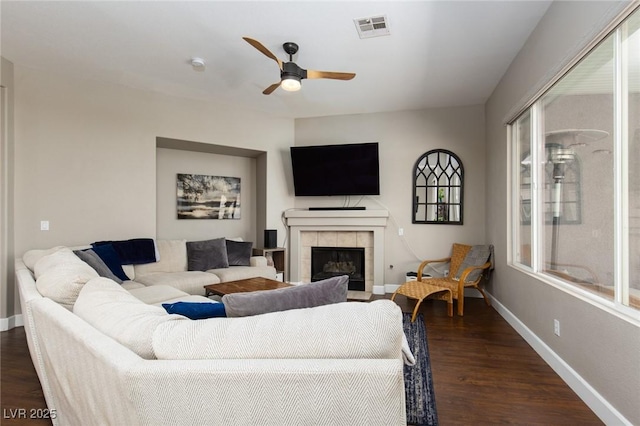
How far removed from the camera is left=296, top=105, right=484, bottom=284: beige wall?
5039mm

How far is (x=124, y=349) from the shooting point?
1043 mm

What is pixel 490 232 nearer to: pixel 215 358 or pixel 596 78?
pixel 596 78

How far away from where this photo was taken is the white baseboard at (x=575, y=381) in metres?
1.89

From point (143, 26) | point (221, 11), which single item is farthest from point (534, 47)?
point (143, 26)

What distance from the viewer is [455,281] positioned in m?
4.41

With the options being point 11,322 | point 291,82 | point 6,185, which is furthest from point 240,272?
point 6,185

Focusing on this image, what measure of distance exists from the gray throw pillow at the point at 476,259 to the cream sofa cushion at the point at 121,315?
3.97m

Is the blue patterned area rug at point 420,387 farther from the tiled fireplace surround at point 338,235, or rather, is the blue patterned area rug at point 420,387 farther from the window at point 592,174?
the tiled fireplace surround at point 338,235

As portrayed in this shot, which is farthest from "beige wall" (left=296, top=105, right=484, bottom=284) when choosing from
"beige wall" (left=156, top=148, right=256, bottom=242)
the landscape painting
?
the landscape painting

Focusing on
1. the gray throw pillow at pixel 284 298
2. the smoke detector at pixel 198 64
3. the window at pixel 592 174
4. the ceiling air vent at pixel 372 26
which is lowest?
the gray throw pillow at pixel 284 298

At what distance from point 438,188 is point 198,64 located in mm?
3679

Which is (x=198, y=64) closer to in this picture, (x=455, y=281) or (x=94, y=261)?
(x=94, y=261)

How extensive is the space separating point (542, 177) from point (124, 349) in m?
3.34

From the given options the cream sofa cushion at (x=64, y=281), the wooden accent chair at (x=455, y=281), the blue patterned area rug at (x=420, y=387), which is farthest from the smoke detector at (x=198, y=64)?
the blue patterned area rug at (x=420, y=387)
